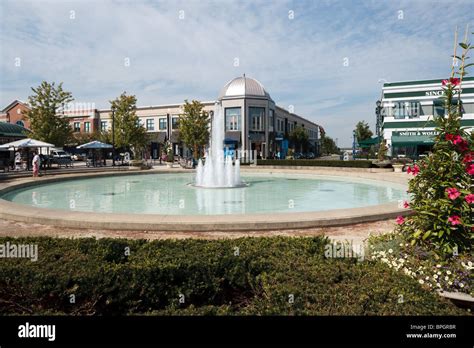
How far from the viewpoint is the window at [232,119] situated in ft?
178

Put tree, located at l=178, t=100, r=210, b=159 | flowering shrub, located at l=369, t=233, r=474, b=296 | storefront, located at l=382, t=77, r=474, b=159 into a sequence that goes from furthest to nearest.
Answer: storefront, located at l=382, t=77, r=474, b=159
tree, located at l=178, t=100, r=210, b=159
flowering shrub, located at l=369, t=233, r=474, b=296

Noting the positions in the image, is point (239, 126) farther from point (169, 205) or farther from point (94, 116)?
point (169, 205)

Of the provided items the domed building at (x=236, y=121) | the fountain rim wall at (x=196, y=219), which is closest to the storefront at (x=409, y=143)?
the domed building at (x=236, y=121)

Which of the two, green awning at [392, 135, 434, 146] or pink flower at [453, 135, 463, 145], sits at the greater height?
green awning at [392, 135, 434, 146]

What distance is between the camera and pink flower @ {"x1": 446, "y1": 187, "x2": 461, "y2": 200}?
177 inches

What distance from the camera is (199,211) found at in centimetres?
1161

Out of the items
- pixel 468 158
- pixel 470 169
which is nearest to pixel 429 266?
pixel 470 169

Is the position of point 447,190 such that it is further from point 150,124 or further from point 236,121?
point 150,124

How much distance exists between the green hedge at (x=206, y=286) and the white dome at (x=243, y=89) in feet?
168

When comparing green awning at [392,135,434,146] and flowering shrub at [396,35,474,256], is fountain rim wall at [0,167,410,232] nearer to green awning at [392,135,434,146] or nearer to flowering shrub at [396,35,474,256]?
flowering shrub at [396,35,474,256]

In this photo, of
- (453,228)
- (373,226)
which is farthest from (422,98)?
(453,228)

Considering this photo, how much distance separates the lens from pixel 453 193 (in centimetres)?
454

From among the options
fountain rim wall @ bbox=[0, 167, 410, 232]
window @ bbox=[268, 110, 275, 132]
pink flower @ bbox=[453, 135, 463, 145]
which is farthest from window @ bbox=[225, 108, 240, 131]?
pink flower @ bbox=[453, 135, 463, 145]

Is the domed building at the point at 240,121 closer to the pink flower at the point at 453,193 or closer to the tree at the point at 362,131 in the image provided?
the tree at the point at 362,131
